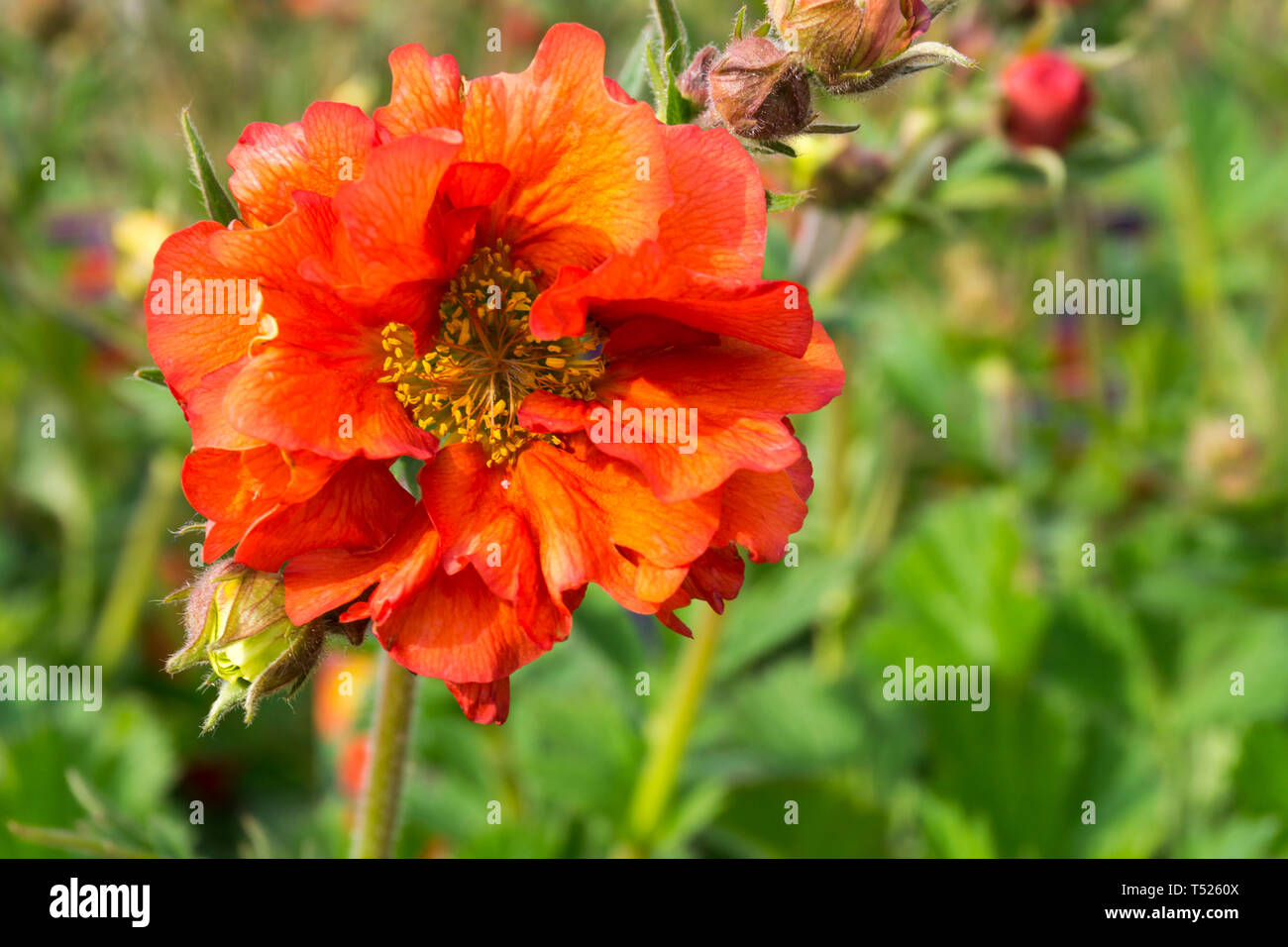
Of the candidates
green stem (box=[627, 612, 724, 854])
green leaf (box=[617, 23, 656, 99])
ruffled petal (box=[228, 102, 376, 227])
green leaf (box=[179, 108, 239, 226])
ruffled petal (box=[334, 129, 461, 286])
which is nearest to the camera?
ruffled petal (box=[334, 129, 461, 286])

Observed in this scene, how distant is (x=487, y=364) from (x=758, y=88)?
0.48m

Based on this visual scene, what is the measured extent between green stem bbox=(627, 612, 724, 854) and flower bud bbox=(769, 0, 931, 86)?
1.32 meters

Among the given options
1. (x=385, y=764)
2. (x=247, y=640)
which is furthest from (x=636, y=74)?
(x=385, y=764)

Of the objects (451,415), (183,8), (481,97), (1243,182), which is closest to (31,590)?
(183,8)

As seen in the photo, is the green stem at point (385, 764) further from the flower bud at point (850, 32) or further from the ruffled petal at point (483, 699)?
the flower bud at point (850, 32)

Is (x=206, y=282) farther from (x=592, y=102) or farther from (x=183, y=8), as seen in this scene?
(x=183, y=8)

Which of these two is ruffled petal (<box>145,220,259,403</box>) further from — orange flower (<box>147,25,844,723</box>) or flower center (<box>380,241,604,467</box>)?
flower center (<box>380,241,604,467</box>)

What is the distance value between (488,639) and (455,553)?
108 mm

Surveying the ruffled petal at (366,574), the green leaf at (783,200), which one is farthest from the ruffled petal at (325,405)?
the green leaf at (783,200)

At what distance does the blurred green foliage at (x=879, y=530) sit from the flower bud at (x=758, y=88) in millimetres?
308

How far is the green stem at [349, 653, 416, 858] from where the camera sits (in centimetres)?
162

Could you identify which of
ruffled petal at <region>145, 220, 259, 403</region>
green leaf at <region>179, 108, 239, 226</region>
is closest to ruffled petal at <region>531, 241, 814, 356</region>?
ruffled petal at <region>145, 220, 259, 403</region>

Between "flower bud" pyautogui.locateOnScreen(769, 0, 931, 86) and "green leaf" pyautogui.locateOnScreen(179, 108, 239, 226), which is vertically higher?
"flower bud" pyautogui.locateOnScreen(769, 0, 931, 86)

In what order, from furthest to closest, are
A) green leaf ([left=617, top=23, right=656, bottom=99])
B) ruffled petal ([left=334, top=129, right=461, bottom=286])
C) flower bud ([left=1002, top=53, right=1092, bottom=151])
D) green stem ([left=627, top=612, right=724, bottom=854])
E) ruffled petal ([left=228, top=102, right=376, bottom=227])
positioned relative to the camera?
green stem ([left=627, top=612, right=724, bottom=854]) < flower bud ([left=1002, top=53, right=1092, bottom=151]) < green leaf ([left=617, top=23, right=656, bottom=99]) < ruffled petal ([left=228, top=102, right=376, bottom=227]) < ruffled petal ([left=334, top=129, right=461, bottom=286])
